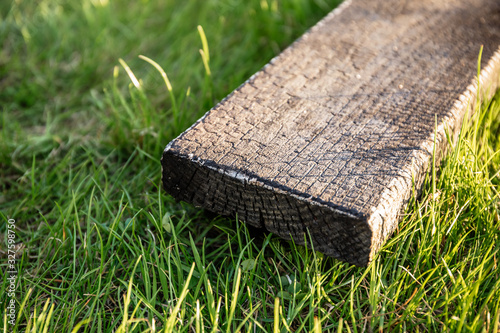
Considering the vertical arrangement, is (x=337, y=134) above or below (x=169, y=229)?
above

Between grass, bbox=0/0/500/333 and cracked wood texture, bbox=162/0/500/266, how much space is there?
0.36 ft

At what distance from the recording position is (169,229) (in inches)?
59.7

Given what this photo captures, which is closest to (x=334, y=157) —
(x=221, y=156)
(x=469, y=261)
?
(x=221, y=156)

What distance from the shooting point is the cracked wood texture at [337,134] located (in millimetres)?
1253

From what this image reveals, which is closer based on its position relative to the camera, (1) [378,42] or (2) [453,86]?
(2) [453,86]

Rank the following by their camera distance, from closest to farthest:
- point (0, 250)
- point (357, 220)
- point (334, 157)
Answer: point (357, 220), point (334, 157), point (0, 250)

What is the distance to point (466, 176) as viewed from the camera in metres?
1.51

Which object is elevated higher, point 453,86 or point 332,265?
point 453,86

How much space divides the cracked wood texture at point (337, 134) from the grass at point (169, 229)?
0.11 metres

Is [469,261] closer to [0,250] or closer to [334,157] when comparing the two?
[334,157]

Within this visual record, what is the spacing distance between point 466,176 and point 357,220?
0.57m

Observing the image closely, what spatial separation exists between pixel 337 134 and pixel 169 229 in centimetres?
64

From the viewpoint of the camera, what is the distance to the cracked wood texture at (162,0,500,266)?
4.11 ft

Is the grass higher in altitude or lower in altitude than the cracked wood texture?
lower
